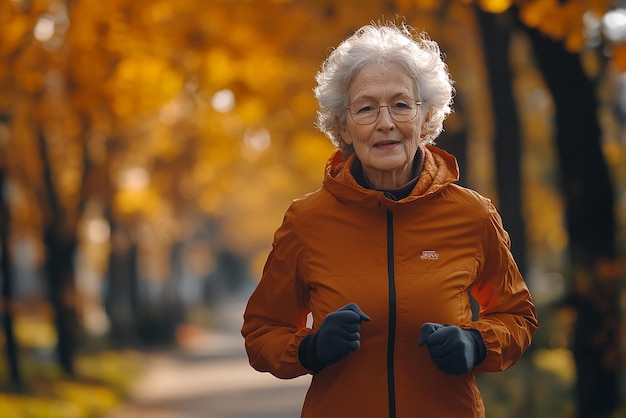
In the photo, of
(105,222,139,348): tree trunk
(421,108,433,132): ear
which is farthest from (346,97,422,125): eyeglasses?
(105,222,139,348): tree trunk

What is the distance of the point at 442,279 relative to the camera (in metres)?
3.88

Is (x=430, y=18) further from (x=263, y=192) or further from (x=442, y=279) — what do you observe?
(x=263, y=192)

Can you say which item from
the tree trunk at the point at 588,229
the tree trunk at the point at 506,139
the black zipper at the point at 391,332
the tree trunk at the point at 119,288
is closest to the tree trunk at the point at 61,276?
the tree trunk at the point at 119,288

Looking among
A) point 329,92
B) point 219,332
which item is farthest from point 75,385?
point 219,332

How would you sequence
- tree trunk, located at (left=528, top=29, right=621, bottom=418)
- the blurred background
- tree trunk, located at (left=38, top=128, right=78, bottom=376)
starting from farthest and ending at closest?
tree trunk, located at (left=38, top=128, right=78, bottom=376)
the blurred background
tree trunk, located at (left=528, top=29, right=621, bottom=418)

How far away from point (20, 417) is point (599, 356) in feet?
21.7

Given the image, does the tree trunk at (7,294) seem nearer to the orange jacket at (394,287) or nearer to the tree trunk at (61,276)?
the tree trunk at (61,276)

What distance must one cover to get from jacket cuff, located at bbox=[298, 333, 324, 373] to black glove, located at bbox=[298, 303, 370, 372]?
0.05m

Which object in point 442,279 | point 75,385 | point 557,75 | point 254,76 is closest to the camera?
point 442,279

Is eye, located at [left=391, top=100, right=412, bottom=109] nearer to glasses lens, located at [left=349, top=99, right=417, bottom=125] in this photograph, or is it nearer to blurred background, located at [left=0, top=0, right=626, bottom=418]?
glasses lens, located at [left=349, top=99, right=417, bottom=125]

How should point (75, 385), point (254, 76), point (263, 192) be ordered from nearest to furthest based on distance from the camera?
point (254, 76) < point (75, 385) < point (263, 192)

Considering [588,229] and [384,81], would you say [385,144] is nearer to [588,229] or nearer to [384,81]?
[384,81]

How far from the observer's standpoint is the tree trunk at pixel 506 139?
1386 centimetres

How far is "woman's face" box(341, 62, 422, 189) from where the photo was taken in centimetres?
403
